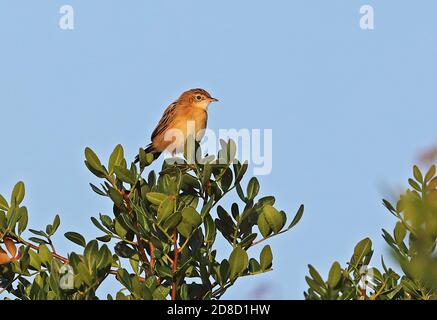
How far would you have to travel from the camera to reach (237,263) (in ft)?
20.1

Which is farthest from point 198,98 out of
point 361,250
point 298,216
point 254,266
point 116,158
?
point 361,250

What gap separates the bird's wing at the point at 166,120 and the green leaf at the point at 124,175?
5615 millimetres

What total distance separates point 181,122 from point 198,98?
0.64 meters

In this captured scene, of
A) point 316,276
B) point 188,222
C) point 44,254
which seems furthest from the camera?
point 44,254

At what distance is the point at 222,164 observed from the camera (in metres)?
6.81

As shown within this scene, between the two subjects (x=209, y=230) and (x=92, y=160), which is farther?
(x=92, y=160)

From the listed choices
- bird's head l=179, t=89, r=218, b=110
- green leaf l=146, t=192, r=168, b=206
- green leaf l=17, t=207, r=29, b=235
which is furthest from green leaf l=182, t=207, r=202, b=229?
bird's head l=179, t=89, r=218, b=110

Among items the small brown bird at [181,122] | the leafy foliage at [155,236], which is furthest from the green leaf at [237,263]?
the small brown bird at [181,122]

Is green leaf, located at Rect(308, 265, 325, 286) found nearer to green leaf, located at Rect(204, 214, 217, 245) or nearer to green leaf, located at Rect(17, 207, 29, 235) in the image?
green leaf, located at Rect(204, 214, 217, 245)

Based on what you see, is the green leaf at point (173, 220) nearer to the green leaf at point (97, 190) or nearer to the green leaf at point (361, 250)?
the green leaf at point (97, 190)

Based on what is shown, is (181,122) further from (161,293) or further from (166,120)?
(161,293)

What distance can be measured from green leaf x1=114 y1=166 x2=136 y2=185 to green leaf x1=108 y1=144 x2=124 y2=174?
127mm
